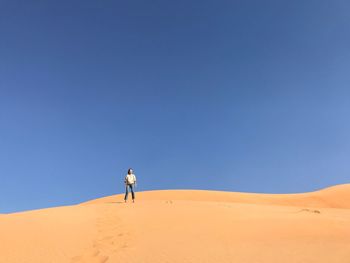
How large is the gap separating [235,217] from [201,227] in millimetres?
1870

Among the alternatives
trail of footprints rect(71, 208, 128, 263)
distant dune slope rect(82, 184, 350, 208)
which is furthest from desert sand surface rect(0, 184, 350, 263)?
distant dune slope rect(82, 184, 350, 208)

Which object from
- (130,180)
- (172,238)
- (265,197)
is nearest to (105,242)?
(172,238)

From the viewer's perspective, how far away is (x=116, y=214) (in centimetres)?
1205

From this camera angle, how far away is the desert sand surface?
6887 millimetres

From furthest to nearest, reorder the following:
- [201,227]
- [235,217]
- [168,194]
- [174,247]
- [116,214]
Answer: [168,194], [116,214], [235,217], [201,227], [174,247]

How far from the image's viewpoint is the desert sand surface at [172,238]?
6887mm

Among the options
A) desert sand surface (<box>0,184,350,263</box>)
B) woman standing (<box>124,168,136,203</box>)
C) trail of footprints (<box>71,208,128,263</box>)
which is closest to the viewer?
desert sand surface (<box>0,184,350,263</box>)

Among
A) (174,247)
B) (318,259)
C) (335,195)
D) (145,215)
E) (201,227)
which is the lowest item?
(318,259)

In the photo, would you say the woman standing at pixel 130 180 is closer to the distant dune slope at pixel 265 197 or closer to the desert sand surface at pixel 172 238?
the desert sand surface at pixel 172 238

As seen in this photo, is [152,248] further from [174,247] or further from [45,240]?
[45,240]

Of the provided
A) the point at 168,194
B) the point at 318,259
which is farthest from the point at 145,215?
the point at 168,194

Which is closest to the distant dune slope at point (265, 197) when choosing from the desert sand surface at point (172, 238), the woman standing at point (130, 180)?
the woman standing at point (130, 180)

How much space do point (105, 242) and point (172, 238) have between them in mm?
1585

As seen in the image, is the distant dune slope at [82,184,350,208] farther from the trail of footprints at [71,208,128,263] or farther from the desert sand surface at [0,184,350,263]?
the trail of footprints at [71,208,128,263]
